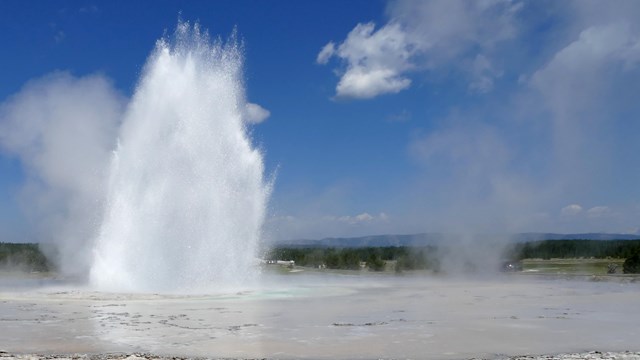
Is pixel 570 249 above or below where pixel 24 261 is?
below

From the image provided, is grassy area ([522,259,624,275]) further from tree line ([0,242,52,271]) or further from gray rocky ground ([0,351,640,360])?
tree line ([0,242,52,271])

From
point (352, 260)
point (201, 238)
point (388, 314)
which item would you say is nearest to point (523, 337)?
point (388, 314)

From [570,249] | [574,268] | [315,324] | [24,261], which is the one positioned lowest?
[315,324]

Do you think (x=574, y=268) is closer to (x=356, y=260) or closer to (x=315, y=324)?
(x=356, y=260)

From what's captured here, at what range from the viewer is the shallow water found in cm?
1183

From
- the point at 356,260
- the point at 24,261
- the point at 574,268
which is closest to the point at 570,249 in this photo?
the point at 574,268

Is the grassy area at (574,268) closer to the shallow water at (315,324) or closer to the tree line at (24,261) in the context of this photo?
the shallow water at (315,324)

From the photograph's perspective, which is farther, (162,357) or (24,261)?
(24,261)

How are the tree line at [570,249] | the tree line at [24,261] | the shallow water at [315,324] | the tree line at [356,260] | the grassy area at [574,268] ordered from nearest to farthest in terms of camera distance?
1. the shallow water at [315,324]
2. the grassy area at [574,268]
3. the tree line at [24,261]
4. the tree line at [356,260]
5. the tree line at [570,249]

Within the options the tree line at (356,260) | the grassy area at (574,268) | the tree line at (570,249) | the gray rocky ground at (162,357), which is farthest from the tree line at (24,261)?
the tree line at (570,249)

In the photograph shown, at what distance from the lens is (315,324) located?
1545cm

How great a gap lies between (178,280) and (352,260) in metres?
35.1

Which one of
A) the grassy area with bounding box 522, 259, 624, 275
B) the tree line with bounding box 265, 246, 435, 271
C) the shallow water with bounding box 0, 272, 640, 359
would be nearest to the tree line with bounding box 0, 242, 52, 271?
the tree line with bounding box 265, 246, 435, 271

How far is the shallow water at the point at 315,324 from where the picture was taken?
1183 centimetres
